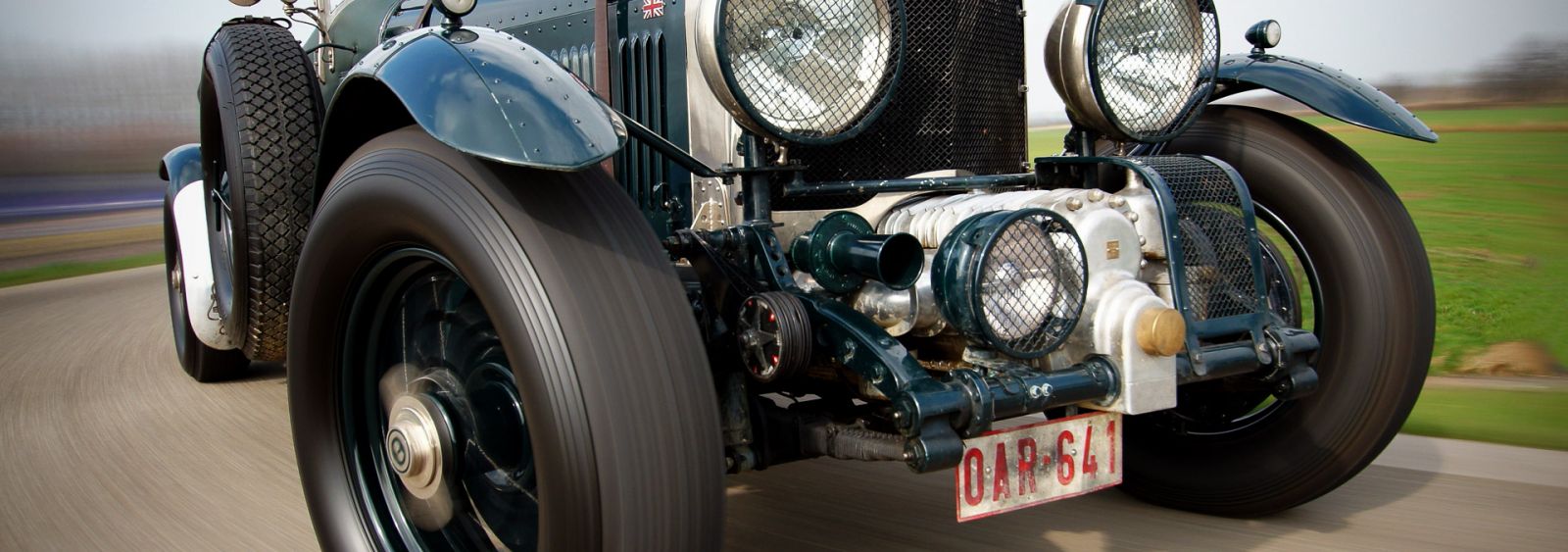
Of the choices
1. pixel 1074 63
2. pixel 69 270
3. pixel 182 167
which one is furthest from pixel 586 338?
pixel 69 270

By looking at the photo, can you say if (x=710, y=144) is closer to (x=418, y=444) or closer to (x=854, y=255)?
(x=854, y=255)

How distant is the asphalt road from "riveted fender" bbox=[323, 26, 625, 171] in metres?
1.38

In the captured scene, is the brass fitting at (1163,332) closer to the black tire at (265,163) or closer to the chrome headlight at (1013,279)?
the chrome headlight at (1013,279)

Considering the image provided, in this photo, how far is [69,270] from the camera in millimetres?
11930

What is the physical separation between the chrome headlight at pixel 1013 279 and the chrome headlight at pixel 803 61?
1.50 feet

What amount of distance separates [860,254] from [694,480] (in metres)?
0.60

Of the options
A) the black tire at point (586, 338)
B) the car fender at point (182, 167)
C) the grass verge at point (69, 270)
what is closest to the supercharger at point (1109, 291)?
the black tire at point (586, 338)

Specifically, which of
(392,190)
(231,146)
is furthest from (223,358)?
(392,190)

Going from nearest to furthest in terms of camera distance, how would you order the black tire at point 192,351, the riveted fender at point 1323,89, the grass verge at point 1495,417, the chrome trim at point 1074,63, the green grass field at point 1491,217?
the chrome trim at point 1074,63
the riveted fender at point 1323,89
the grass verge at point 1495,417
the black tire at point 192,351
the green grass field at point 1491,217

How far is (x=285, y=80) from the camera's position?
365 cm

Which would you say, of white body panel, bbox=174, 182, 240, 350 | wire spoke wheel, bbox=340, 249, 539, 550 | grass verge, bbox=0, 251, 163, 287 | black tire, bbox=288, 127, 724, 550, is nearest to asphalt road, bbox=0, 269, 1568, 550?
white body panel, bbox=174, 182, 240, 350

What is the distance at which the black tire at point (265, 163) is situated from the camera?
351cm

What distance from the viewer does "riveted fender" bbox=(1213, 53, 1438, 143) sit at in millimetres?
2938

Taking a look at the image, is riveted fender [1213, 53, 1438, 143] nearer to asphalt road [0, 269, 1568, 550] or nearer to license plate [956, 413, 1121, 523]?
asphalt road [0, 269, 1568, 550]
